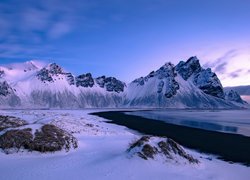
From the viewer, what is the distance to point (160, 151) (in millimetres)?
24391

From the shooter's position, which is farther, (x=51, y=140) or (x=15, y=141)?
(x=51, y=140)

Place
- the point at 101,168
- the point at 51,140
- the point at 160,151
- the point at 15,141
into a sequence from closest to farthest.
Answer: the point at 101,168, the point at 160,151, the point at 15,141, the point at 51,140

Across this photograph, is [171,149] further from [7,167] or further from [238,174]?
[7,167]

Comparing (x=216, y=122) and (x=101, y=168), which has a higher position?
(x=216, y=122)

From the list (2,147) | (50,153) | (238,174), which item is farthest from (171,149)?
(2,147)

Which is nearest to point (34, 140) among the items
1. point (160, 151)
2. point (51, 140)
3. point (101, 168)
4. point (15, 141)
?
point (51, 140)

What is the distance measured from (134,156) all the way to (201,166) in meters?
5.69

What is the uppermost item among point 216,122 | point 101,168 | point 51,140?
point 51,140

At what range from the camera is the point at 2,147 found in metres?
24.7

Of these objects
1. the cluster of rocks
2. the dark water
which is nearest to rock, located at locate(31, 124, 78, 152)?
the cluster of rocks

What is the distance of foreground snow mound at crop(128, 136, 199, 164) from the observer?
23672 mm

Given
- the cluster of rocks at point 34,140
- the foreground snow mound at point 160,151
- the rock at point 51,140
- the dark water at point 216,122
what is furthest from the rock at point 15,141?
the dark water at point 216,122

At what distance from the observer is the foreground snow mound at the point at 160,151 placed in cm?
2367

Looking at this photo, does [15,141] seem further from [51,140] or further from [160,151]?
[160,151]
